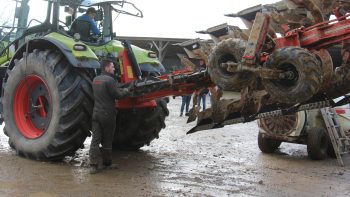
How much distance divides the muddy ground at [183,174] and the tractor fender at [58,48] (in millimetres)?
1318

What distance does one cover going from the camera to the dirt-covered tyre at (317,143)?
7.12 m

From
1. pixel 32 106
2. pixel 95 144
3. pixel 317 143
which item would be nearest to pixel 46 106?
pixel 32 106

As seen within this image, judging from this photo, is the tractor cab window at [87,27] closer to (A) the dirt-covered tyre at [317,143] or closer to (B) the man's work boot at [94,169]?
(B) the man's work boot at [94,169]

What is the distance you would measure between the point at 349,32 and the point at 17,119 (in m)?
4.65

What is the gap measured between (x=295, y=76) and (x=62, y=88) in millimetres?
3087

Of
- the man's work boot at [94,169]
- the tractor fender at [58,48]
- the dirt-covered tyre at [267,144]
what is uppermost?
the tractor fender at [58,48]

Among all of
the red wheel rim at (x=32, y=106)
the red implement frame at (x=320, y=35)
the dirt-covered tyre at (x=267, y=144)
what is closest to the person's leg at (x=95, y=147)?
the red wheel rim at (x=32, y=106)

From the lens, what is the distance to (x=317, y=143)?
713cm

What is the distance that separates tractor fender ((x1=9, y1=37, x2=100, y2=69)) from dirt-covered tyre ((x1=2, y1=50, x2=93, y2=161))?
0.15m

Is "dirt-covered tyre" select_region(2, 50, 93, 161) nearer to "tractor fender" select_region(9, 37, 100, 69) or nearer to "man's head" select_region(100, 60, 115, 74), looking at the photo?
"tractor fender" select_region(9, 37, 100, 69)

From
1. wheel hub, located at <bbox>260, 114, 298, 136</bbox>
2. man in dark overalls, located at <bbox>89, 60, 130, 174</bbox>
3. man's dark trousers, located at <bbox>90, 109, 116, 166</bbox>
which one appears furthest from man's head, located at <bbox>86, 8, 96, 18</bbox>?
wheel hub, located at <bbox>260, 114, 298, 136</bbox>

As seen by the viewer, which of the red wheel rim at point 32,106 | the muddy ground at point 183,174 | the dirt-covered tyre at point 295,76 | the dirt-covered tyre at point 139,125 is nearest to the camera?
the dirt-covered tyre at point 295,76

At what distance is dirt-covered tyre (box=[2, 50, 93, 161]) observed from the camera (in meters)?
5.74

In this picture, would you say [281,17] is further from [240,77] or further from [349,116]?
[349,116]
